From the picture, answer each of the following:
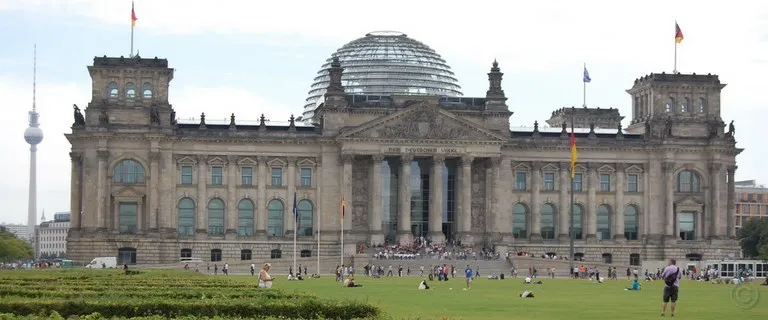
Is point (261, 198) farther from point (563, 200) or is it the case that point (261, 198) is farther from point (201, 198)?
point (563, 200)

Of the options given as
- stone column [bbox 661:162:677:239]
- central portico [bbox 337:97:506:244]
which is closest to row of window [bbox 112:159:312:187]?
central portico [bbox 337:97:506:244]

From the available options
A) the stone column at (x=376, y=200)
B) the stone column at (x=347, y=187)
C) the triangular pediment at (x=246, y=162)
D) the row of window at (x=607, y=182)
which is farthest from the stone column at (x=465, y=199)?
the triangular pediment at (x=246, y=162)

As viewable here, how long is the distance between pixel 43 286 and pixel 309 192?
8311 centimetres

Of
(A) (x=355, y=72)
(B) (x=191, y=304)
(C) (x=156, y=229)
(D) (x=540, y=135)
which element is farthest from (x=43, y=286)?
(A) (x=355, y=72)

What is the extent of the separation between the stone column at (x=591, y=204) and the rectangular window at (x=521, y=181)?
6.34 m

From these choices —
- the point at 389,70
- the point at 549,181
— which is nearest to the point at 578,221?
the point at 549,181

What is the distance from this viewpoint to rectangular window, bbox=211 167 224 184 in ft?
456

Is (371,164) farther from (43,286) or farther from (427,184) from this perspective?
(43,286)

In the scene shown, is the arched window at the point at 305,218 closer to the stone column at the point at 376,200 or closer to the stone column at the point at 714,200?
the stone column at the point at 376,200

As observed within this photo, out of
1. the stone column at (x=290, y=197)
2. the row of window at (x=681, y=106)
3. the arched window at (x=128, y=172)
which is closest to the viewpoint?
the arched window at (x=128, y=172)

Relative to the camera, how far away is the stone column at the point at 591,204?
14388 centimetres

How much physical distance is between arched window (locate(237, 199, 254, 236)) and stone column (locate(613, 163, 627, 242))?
36.8 m

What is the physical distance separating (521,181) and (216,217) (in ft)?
101

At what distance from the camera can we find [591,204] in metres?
144
